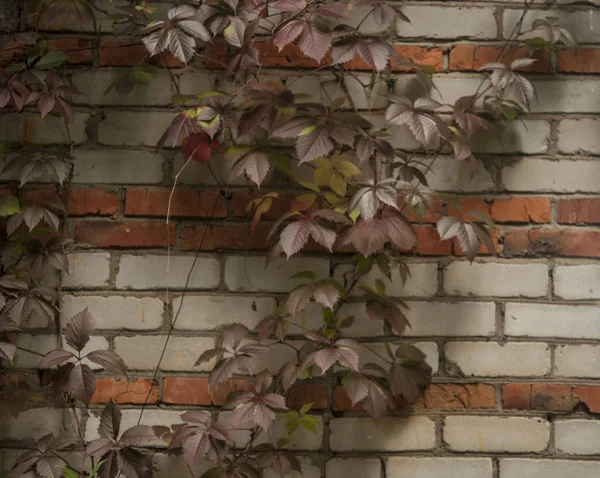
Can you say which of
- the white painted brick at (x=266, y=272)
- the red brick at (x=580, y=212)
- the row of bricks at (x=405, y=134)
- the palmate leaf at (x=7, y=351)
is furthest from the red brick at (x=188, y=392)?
the red brick at (x=580, y=212)

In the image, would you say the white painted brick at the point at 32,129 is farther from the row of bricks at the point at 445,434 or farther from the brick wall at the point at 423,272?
the row of bricks at the point at 445,434

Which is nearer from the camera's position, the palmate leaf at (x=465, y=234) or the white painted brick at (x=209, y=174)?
the palmate leaf at (x=465, y=234)

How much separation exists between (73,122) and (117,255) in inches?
12.7

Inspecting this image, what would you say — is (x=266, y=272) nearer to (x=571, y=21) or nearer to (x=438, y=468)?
(x=438, y=468)

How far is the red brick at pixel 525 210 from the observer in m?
1.48

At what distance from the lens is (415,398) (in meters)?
1.43

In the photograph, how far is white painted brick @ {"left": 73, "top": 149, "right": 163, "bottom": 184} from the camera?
149 cm

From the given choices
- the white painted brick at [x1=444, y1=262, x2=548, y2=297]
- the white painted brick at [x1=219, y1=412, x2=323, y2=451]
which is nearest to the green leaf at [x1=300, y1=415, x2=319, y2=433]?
the white painted brick at [x1=219, y1=412, x2=323, y2=451]

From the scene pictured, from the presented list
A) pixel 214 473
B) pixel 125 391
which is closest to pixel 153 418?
pixel 125 391

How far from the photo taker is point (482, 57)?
149 cm

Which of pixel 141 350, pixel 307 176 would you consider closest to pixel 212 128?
pixel 307 176

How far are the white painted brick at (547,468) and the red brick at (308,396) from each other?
0.43 metres

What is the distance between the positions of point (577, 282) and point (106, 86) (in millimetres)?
→ 1164

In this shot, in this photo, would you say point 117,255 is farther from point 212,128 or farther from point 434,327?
point 434,327
